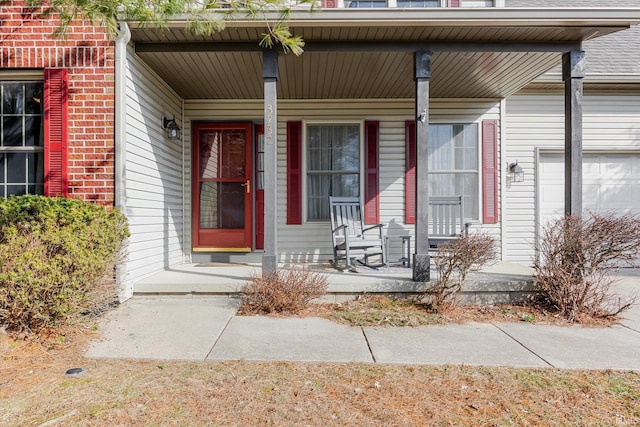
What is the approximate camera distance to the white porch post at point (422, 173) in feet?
13.0

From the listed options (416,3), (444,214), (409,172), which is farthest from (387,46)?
(444,214)

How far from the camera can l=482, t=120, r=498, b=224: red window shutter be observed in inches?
220

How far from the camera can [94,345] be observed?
2834 mm

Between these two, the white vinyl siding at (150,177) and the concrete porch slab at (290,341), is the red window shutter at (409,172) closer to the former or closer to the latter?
the concrete porch slab at (290,341)


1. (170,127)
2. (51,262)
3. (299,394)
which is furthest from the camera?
(170,127)

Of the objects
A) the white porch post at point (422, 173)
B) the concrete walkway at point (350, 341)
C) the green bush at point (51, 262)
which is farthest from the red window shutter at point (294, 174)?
the green bush at point (51, 262)

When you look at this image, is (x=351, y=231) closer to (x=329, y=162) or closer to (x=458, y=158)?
(x=329, y=162)

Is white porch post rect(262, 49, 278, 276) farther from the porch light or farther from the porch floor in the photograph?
the porch light

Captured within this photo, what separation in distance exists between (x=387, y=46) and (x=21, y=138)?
154 inches

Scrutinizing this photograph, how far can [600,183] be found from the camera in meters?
5.97

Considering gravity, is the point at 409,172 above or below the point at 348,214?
above

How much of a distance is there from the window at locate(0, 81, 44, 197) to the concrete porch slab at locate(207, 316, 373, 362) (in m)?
2.66

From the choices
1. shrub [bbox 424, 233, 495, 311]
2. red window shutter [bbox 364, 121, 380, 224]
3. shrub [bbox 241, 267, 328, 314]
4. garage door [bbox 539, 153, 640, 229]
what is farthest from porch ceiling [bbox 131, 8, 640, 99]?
shrub [bbox 241, 267, 328, 314]

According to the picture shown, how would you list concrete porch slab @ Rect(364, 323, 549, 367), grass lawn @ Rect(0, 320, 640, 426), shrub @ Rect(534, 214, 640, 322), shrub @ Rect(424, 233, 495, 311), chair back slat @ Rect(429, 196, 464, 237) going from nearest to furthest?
grass lawn @ Rect(0, 320, 640, 426) < concrete porch slab @ Rect(364, 323, 549, 367) < shrub @ Rect(534, 214, 640, 322) < shrub @ Rect(424, 233, 495, 311) < chair back slat @ Rect(429, 196, 464, 237)
